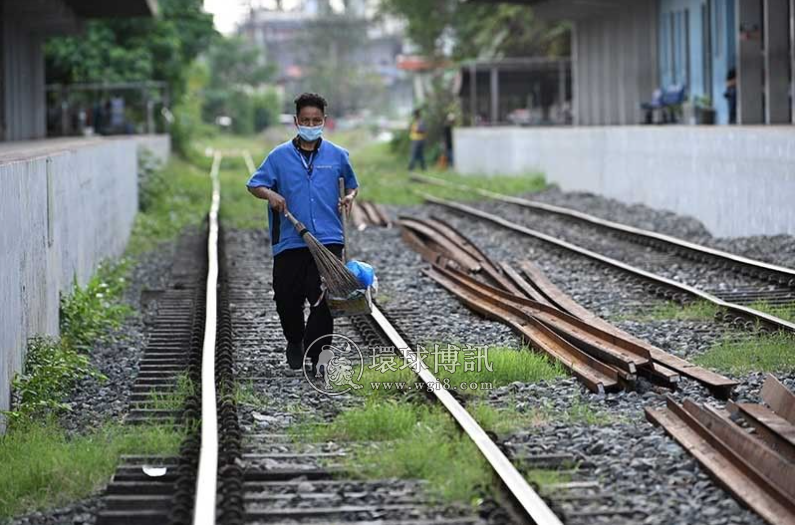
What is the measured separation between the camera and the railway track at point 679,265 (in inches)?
480

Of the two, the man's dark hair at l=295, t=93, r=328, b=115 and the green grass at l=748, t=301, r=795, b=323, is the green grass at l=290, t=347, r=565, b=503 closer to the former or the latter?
the man's dark hair at l=295, t=93, r=328, b=115

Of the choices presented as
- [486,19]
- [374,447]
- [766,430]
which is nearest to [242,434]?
[374,447]

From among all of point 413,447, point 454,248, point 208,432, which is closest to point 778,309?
point 454,248

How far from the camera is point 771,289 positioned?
1277 cm

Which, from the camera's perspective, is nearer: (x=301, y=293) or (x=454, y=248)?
(x=301, y=293)

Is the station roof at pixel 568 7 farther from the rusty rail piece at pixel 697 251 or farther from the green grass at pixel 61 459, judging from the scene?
the green grass at pixel 61 459

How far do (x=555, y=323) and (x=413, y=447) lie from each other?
3664 mm

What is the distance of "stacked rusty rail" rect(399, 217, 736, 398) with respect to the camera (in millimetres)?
8345

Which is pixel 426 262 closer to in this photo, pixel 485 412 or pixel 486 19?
pixel 485 412

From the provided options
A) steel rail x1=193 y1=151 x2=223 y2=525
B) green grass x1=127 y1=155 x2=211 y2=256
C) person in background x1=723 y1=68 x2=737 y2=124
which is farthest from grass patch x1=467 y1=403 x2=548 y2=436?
person in background x1=723 y1=68 x2=737 y2=124

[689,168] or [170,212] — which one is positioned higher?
[689,168]

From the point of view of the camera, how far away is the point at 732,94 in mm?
26578

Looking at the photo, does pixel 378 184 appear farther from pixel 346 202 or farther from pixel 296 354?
pixel 346 202

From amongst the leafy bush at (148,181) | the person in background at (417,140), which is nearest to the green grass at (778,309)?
the leafy bush at (148,181)
